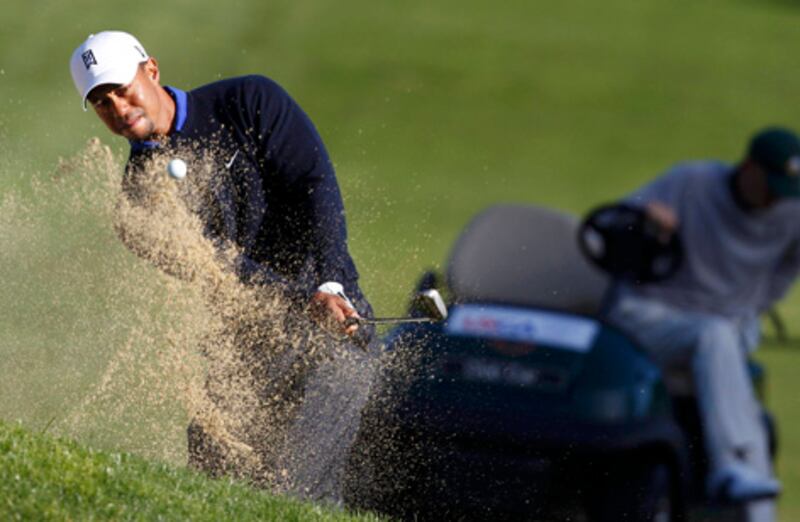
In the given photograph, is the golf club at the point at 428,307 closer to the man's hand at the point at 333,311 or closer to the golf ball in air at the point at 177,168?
the man's hand at the point at 333,311

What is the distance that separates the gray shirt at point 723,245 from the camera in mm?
7344

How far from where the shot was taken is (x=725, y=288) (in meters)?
7.37

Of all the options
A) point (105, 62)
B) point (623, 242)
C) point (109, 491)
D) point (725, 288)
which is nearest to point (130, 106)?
point (105, 62)

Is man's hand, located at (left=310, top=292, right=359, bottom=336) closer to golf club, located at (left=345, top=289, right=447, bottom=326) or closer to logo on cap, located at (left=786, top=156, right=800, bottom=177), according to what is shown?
golf club, located at (left=345, top=289, right=447, bottom=326)

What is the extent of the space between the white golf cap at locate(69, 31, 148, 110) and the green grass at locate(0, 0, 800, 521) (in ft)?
16.3

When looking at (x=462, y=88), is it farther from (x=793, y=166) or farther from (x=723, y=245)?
(x=723, y=245)

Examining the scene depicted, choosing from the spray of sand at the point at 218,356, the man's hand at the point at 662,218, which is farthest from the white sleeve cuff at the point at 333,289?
the man's hand at the point at 662,218

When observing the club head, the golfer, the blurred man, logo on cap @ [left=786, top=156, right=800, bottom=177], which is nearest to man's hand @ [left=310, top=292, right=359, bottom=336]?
the golfer

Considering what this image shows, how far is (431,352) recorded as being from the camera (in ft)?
21.8

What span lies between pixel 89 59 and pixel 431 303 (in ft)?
4.43

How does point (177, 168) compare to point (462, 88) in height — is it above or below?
above

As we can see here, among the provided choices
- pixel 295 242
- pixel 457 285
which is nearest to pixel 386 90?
pixel 457 285

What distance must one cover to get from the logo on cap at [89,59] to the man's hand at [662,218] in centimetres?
260

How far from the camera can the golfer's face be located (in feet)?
18.1
